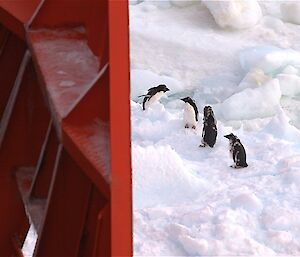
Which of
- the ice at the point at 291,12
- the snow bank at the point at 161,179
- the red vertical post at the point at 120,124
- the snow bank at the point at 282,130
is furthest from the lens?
the ice at the point at 291,12

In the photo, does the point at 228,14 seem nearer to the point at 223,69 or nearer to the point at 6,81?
the point at 223,69

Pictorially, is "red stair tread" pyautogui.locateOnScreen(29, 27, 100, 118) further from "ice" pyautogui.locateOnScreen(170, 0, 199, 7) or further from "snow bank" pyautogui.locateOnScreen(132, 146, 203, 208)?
"ice" pyautogui.locateOnScreen(170, 0, 199, 7)

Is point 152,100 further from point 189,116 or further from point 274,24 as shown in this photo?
point 274,24

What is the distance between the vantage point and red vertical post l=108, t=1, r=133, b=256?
4.95 feet

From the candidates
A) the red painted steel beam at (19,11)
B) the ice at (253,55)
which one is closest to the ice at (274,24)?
the ice at (253,55)

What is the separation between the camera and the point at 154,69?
379 inches

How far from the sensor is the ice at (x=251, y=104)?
8250 mm

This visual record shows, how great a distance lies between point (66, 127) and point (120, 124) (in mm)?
240

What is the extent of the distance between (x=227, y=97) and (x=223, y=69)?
80 centimetres

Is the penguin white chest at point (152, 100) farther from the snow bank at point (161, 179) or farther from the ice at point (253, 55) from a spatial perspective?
the ice at point (253, 55)

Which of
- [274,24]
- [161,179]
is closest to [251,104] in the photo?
[274,24]

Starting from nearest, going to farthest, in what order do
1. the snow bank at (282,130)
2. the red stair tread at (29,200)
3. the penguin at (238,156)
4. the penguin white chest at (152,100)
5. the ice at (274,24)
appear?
the red stair tread at (29,200), the penguin at (238,156), the snow bank at (282,130), the penguin white chest at (152,100), the ice at (274,24)

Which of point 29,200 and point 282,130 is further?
point 282,130

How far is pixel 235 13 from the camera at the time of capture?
34.6 feet
